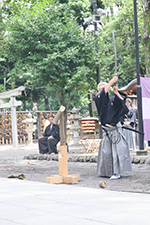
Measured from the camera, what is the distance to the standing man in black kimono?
8.08 metres

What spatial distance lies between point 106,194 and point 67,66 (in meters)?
12.7

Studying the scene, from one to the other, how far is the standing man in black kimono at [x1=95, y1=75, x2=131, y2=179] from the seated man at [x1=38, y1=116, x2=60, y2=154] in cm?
665

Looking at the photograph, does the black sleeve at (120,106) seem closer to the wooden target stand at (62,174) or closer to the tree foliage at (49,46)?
the wooden target stand at (62,174)

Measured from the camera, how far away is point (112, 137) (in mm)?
8250

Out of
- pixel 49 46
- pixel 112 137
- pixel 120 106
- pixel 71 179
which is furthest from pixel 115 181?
pixel 49 46

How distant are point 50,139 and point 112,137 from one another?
6.92m

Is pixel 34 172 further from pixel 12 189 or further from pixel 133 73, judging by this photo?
pixel 133 73

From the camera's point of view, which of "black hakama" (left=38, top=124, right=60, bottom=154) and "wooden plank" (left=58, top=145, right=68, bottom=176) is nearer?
"wooden plank" (left=58, top=145, right=68, bottom=176)

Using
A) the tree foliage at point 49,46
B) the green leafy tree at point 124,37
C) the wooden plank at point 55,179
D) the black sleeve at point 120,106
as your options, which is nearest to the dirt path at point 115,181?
the wooden plank at point 55,179

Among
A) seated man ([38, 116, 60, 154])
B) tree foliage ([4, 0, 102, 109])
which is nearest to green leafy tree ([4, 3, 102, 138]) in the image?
tree foliage ([4, 0, 102, 109])

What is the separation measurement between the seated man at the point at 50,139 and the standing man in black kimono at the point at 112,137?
665 cm

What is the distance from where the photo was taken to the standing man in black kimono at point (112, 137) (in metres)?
8.08

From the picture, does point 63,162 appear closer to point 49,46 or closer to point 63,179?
point 63,179

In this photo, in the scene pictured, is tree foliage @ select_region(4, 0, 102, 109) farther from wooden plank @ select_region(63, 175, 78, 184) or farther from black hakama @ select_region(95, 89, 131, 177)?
wooden plank @ select_region(63, 175, 78, 184)
